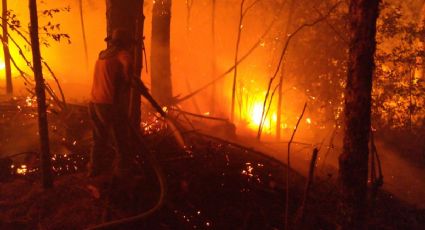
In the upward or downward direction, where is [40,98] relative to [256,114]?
upward

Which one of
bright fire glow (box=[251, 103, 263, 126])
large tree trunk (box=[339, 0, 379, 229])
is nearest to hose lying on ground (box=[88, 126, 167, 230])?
large tree trunk (box=[339, 0, 379, 229])

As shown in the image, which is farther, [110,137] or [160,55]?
[160,55]

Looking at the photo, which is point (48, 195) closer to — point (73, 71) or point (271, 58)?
point (271, 58)

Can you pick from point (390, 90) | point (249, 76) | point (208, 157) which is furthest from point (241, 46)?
point (208, 157)

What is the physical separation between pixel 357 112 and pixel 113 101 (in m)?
3.78

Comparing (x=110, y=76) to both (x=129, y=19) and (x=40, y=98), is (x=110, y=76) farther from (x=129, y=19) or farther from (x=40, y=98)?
(x=129, y=19)

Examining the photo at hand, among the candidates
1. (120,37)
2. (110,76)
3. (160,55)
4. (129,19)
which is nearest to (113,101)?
(110,76)

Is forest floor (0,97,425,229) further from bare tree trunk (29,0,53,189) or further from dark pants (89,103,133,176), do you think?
bare tree trunk (29,0,53,189)

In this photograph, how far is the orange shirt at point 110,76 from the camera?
605 cm

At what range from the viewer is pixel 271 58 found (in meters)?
18.3

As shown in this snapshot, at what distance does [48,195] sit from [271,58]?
45.7 ft

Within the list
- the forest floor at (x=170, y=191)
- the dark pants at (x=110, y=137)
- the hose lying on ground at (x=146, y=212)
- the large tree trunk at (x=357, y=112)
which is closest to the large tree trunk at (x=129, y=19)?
the dark pants at (x=110, y=137)

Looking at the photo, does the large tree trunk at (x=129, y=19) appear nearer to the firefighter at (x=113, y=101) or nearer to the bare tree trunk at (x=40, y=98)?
the firefighter at (x=113, y=101)

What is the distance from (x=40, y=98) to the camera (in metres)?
5.80
